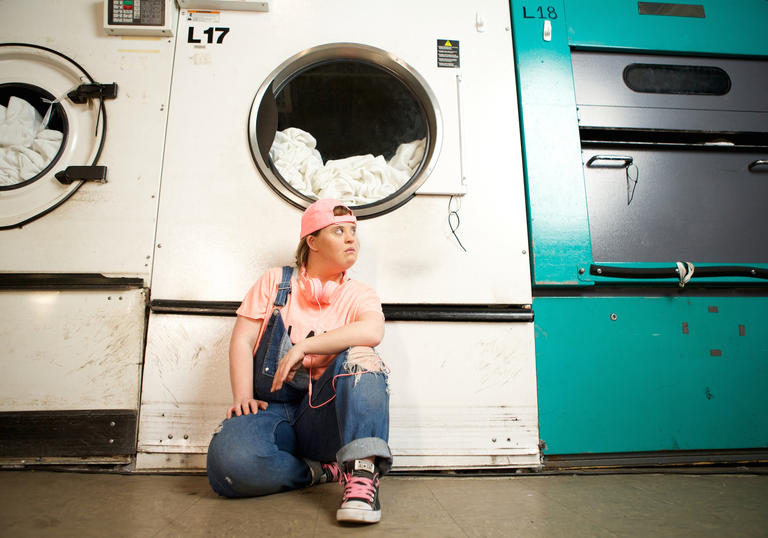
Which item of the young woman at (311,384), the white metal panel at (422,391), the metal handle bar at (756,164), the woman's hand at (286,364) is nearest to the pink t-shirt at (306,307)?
the young woman at (311,384)

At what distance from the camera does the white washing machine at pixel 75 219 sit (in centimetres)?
132

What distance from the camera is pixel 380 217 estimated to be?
148 centimetres

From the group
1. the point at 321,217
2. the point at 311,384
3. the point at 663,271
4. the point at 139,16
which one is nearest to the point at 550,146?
the point at 663,271

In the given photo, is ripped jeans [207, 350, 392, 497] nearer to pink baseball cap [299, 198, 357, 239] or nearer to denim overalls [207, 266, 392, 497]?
denim overalls [207, 266, 392, 497]

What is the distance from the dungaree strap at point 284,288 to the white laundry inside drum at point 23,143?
1028 millimetres

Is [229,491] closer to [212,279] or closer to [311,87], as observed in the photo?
[212,279]

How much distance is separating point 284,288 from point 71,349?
2.59 ft

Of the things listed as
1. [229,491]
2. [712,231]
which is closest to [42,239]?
[229,491]

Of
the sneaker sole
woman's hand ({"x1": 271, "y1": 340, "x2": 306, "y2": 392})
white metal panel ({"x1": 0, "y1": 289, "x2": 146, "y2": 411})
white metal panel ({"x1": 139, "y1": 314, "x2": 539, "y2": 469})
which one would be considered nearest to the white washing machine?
white metal panel ({"x1": 0, "y1": 289, "x2": 146, "y2": 411})

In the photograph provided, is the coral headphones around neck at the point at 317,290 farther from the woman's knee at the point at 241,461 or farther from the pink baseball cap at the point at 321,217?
the woman's knee at the point at 241,461

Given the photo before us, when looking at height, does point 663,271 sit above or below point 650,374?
above

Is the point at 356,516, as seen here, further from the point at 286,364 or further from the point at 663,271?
the point at 663,271

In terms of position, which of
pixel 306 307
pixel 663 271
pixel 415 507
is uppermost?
pixel 663 271

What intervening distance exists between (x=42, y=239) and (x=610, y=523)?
188 cm
